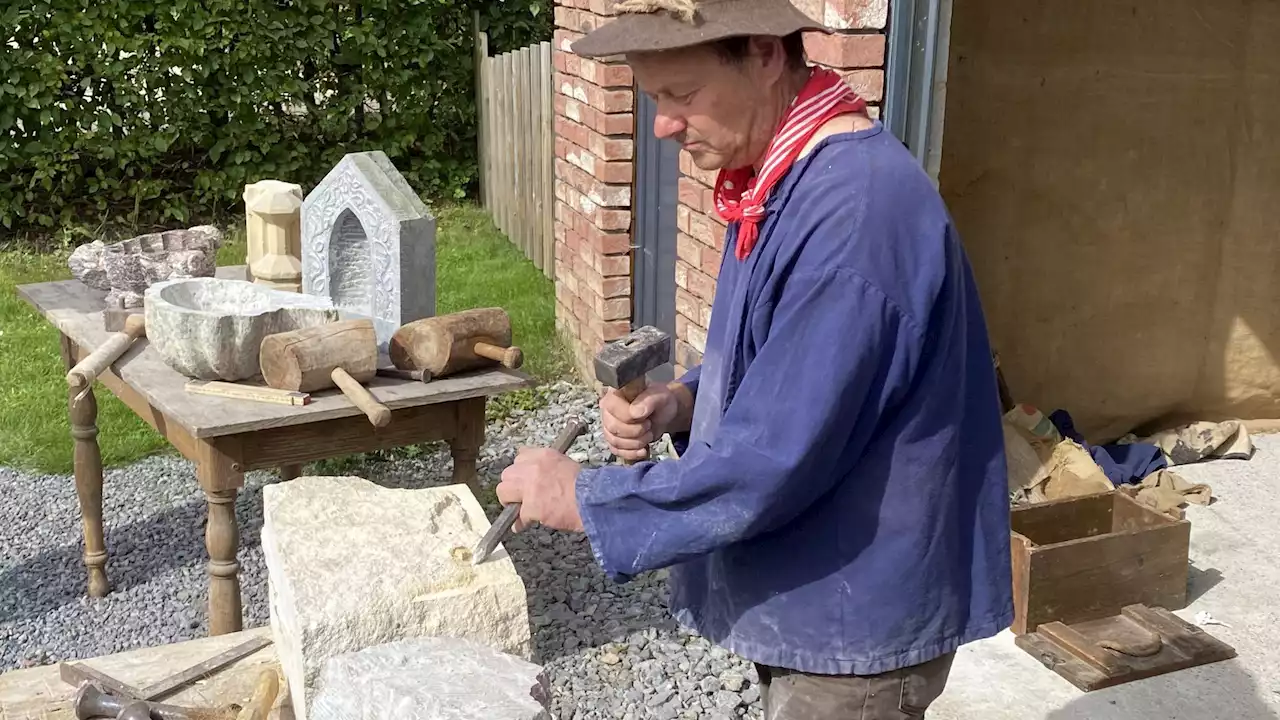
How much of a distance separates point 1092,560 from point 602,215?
2797 mm

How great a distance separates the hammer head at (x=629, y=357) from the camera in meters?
2.25

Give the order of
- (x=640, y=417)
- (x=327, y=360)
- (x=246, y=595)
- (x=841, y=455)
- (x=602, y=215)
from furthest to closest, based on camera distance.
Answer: (x=602, y=215), (x=246, y=595), (x=327, y=360), (x=640, y=417), (x=841, y=455)

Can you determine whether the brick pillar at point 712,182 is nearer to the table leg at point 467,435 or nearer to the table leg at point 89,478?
the table leg at point 467,435

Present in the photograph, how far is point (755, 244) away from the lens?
193 cm

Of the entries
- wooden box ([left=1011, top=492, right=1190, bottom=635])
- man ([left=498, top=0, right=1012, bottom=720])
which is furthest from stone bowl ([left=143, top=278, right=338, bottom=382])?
wooden box ([left=1011, top=492, right=1190, bottom=635])

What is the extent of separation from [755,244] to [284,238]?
2.54 metres

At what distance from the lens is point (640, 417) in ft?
7.55

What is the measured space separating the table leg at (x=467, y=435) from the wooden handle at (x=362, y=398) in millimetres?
308

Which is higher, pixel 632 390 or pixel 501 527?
pixel 632 390

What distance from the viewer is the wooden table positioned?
336 centimetres

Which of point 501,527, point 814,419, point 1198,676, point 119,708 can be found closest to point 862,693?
point 814,419

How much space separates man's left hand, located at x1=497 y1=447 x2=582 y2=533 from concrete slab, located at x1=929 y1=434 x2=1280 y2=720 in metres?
2.08

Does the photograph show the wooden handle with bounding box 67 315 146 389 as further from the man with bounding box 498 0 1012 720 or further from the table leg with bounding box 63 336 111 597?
the man with bounding box 498 0 1012 720

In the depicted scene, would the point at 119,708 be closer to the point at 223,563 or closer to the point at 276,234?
the point at 223,563
